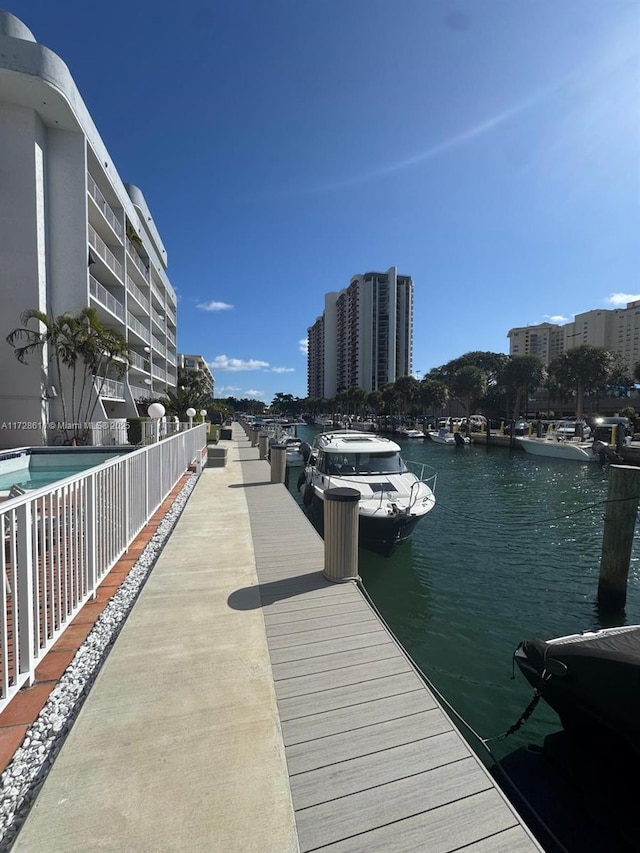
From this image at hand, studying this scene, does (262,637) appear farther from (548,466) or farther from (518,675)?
(548,466)

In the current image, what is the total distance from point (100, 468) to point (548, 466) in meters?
29.8

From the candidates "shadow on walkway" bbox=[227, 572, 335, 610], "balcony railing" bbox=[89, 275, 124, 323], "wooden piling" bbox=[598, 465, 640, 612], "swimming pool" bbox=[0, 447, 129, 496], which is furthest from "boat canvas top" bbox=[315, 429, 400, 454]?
"balcony railing" bbox=[89, 275, 124, 323]

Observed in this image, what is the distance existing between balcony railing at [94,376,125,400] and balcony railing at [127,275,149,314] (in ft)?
30.0

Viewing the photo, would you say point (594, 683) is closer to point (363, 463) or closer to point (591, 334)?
point (363, 463)

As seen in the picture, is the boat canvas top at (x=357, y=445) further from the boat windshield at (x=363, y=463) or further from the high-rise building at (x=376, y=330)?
the high-rise building at (x=376, y=330)

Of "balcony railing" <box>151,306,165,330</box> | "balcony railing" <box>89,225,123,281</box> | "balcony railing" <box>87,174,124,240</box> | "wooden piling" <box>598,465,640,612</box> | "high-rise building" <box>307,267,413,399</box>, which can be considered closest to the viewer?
"wooden piling" <box>598,465,640,612</box>

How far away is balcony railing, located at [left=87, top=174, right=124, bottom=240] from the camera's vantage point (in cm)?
2289

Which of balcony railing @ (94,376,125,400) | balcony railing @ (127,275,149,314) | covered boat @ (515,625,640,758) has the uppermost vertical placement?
balcony railing @ (127,275,149,314)

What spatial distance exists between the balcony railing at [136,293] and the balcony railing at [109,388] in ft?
30.0

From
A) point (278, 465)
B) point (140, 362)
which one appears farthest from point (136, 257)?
point (278, 465)

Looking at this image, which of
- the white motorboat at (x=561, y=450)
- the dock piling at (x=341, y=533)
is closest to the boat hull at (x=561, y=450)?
the white motorboat at (x=561, y=450)

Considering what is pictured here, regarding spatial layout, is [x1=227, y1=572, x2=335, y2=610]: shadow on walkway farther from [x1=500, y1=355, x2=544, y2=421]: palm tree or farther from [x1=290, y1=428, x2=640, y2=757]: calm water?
[x1=500, y1=355, x2=544, y2=421]: palm tree

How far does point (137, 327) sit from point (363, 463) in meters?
27.2

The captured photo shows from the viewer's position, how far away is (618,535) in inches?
295
